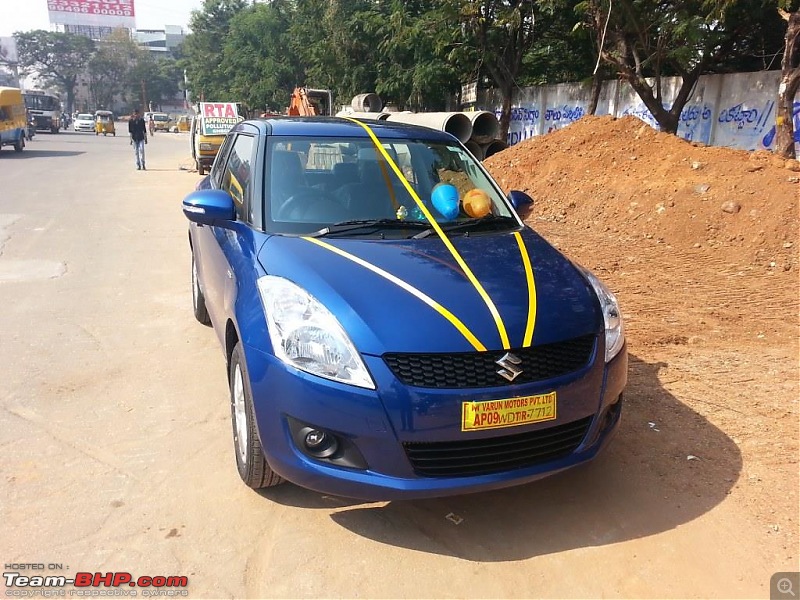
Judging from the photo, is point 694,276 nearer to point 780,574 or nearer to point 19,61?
point 780,574

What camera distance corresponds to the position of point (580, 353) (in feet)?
9.38

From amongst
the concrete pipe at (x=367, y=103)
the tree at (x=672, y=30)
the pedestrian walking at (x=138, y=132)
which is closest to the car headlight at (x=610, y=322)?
the tree at (x=672, y=30)

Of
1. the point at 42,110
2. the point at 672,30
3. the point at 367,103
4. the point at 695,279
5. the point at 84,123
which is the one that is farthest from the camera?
the point at 84,123

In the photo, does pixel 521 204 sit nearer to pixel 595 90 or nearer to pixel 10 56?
pixel 595 90

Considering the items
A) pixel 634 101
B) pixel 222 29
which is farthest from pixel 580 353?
pixel 222 29

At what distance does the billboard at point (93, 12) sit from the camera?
82.6 meters

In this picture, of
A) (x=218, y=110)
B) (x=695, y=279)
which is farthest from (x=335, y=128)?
(x=218, y=110)

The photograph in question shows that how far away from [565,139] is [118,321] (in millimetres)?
8812

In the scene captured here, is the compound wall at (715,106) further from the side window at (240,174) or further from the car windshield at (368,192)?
the side window at (240,174)

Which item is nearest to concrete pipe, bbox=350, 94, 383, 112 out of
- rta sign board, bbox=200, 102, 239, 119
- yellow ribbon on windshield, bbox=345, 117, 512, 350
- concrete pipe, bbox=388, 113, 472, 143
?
rta sign board, bbox=200, 102, 239, 119

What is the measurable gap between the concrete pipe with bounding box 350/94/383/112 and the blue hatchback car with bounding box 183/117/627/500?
18591 mm

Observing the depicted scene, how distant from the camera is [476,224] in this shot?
377 cm

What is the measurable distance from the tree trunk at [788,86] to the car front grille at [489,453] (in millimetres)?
8983

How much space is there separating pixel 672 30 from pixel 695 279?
Result: 317 inches
